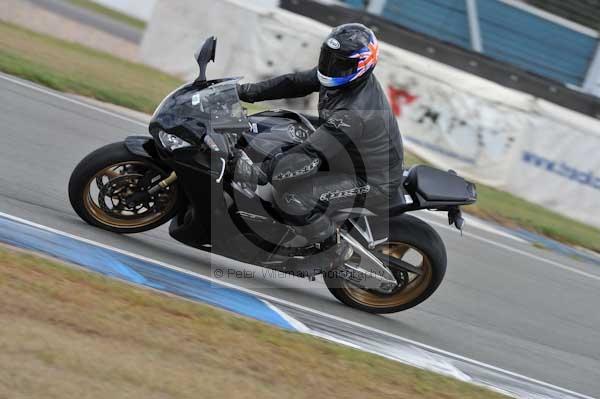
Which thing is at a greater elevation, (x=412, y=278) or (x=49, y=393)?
(x=412, y=278)

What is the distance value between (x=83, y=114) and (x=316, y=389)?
20.8 ft

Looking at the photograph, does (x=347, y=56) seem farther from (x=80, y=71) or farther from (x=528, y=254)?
(x=80, y=71)

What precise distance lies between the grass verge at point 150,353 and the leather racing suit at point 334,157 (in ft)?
3.23

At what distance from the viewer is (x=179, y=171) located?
5.99 meters

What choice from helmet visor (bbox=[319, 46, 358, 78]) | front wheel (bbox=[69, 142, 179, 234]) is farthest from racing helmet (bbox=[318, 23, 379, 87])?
front wheel (bbox=[69, 142, 179, 234])

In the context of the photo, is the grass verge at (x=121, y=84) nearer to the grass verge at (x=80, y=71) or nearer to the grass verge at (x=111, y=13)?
the grass verge at (x=80, y=71)

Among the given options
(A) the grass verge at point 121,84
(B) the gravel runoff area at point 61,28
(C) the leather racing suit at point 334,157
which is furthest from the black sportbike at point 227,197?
(B) the gravel runoff area at point 61,28

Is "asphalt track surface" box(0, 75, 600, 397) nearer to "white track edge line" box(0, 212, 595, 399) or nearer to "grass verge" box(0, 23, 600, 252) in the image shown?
"white track edge line" box(0, 212, 595, 399)

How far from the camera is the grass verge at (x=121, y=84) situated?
1160 centimetres

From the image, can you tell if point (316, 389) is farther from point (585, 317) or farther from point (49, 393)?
point (585, 317)

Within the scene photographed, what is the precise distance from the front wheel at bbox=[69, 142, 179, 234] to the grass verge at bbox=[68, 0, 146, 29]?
52.3ft

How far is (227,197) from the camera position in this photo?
20.1ft

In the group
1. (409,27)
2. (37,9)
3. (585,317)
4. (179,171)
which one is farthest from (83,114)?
(37,9)

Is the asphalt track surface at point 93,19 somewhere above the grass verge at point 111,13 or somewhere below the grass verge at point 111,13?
below
